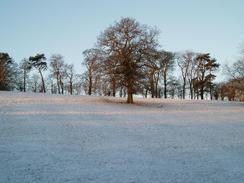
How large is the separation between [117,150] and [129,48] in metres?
25.8

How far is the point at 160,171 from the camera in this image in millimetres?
11312

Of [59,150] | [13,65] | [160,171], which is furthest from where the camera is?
[13,65]

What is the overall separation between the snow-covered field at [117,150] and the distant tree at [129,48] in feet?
43.4

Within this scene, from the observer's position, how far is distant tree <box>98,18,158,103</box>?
122 feet

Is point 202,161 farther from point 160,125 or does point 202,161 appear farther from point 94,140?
point 160,125

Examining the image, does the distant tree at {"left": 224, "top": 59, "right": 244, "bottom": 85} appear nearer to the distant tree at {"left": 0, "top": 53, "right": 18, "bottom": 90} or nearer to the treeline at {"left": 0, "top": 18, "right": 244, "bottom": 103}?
the treeline at {"left": 0, "top": 18, "right": 244, "bottom": 103}

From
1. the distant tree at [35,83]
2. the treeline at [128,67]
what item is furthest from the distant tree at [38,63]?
the distant tree at [35,83]

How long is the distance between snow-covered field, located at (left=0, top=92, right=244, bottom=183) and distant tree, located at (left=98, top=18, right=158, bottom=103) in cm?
1322

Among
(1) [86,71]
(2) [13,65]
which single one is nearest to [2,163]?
(1) [86,71]

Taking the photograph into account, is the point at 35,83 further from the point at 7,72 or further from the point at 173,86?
the point at 173,86

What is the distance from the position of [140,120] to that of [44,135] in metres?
9.02

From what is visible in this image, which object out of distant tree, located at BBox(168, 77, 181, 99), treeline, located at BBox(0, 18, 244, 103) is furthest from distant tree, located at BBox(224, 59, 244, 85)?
distant tree, located at BBox(168, 77, 181, 99)

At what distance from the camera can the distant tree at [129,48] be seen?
37.2m

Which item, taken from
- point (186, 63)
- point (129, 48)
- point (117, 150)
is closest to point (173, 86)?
point (186, 63)
